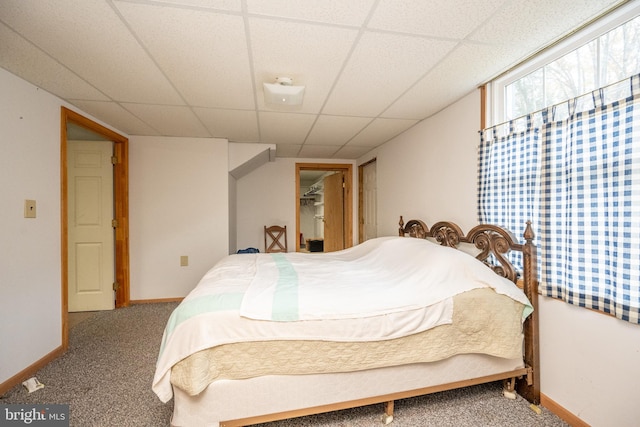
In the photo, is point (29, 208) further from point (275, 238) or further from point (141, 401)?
point (275, 238)

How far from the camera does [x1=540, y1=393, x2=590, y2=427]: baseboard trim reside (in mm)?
1328

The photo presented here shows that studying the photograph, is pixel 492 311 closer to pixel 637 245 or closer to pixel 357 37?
pixel 637 245

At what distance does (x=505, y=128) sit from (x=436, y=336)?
4.85 feet

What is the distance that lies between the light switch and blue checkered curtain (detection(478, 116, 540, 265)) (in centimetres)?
341

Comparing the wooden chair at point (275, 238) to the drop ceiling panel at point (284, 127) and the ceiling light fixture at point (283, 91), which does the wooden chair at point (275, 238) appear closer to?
the drop ceiling panel at point (284, 127)

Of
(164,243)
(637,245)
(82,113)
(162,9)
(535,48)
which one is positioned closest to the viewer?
(637,245)

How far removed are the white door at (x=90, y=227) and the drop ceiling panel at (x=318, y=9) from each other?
3.03 m

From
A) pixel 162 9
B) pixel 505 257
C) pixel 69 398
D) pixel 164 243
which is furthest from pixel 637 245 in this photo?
pixel 164 243

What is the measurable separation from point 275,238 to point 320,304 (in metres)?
3.05

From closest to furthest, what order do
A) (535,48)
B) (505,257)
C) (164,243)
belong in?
(535,48) → (505,257) → (164,243)

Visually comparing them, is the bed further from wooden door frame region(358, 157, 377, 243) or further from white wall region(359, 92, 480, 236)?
wooden door frame region(358, 157, 377, 243)

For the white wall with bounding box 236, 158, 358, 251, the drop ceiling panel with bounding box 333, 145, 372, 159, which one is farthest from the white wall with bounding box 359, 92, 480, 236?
the white wall with bounding box 236, 158, 358, 251

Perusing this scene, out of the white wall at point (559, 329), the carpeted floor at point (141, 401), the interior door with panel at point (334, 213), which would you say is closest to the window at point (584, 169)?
the white wall at point (559, 329)

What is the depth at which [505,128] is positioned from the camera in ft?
5.72
